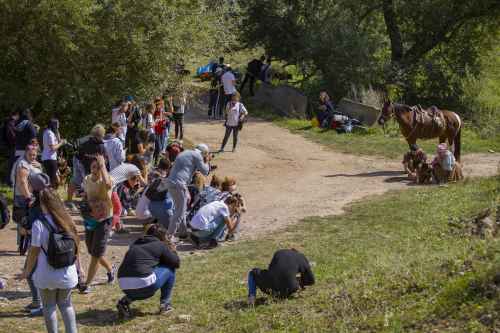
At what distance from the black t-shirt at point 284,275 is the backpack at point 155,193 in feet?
12.9

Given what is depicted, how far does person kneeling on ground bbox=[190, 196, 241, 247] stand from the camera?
481 inches

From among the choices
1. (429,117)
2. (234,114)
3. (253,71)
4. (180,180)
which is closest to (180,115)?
(234,114)

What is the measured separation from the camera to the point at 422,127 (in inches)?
738

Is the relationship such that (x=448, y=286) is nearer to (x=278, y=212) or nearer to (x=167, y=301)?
(x=167, y=301)

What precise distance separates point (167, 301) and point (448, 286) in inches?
124

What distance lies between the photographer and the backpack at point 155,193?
40.6 feet

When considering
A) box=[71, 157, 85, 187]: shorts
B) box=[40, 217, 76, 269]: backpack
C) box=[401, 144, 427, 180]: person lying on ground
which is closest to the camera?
box=[40, 217, 76, 269]: backpack

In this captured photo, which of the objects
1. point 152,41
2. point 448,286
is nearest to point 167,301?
point 448,286

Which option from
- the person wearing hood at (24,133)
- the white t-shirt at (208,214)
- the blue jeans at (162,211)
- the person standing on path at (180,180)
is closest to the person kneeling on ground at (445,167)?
the white t-shirt at (208,214)

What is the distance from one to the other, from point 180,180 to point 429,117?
878 cm

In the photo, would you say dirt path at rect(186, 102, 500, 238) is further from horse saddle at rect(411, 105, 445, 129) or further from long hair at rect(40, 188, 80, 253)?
long hair at rect(40, 188, 80, 253)

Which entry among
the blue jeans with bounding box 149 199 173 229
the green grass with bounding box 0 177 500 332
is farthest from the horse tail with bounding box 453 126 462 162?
the blue jeans with bounding box 149 199 173 229

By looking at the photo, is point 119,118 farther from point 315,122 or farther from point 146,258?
point 315,122

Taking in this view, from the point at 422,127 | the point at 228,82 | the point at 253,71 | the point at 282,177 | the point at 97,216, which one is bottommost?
the point at 282,177
